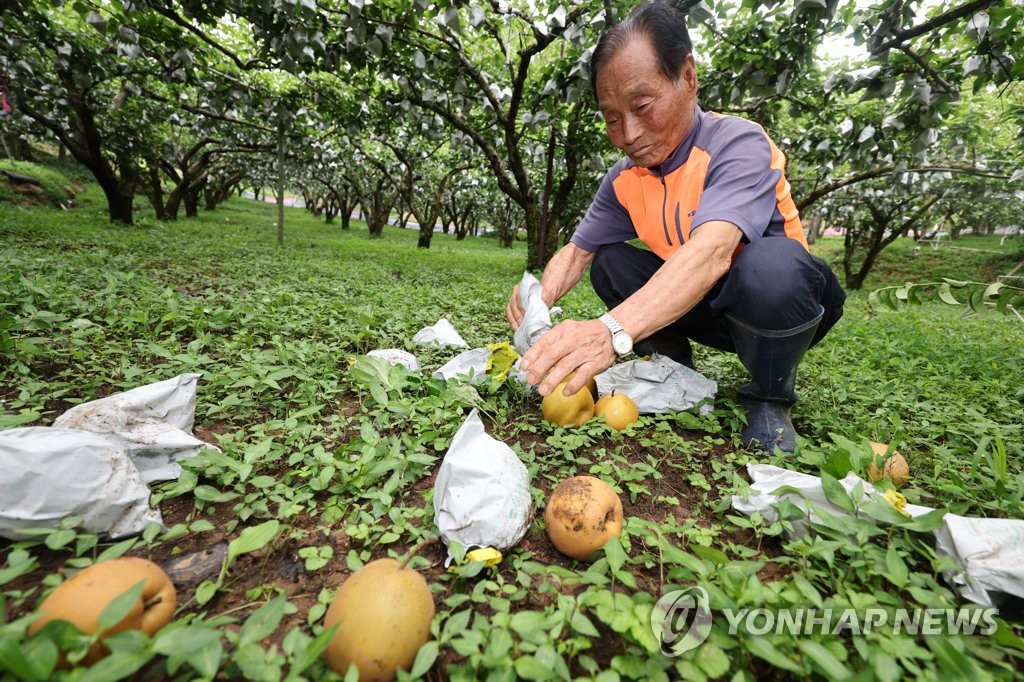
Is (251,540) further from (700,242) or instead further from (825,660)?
(700,242)

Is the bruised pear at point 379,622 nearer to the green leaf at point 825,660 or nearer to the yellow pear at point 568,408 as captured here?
the green leaf at point 825,660

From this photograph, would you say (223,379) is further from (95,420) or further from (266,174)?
(266,174)

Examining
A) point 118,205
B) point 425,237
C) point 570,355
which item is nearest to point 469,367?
point 570,355

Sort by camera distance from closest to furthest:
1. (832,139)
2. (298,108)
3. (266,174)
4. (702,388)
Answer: (702,388) < (832,139) < (298,108) < (266,174)

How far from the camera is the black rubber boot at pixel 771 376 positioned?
194 cm

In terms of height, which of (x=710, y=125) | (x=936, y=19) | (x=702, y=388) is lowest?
(x=702, y=388)

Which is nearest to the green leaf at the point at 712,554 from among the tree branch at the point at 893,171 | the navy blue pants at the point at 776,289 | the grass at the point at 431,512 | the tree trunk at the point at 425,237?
the grass at the point at 431,512

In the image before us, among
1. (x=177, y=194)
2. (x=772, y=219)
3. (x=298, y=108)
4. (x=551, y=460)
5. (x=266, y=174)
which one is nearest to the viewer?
(x=551, y=460)

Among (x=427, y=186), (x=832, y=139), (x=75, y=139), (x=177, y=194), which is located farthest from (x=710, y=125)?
(x=427, y=186)

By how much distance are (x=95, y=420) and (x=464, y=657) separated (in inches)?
52.4

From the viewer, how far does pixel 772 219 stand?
210 centimetres

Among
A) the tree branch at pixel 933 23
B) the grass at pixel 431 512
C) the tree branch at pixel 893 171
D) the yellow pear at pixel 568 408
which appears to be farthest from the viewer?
the tree branch at pixel 893 171

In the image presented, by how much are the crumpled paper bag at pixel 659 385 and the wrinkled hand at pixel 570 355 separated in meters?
0.79

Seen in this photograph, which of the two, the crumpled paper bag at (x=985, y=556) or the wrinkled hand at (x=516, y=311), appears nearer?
the crumpled paper bag at (x=985, y=556)
